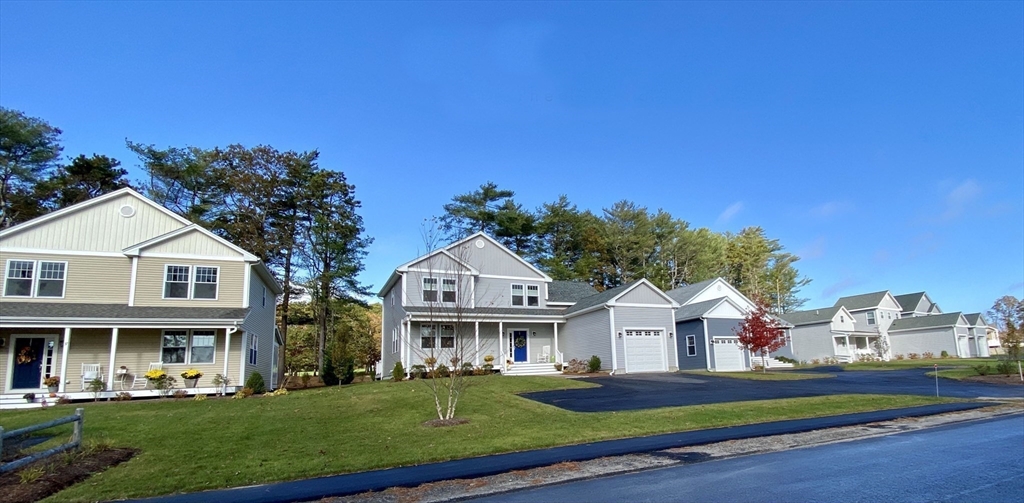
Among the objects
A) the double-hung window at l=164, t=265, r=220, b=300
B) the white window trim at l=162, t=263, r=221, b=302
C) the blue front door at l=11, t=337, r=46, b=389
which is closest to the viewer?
the blue front door at l=11, t=337, r=46, b=389

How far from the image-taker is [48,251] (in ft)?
70.3

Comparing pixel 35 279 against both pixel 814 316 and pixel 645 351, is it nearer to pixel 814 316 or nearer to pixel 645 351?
pixel 645 351

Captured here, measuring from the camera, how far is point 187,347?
21.8 metres

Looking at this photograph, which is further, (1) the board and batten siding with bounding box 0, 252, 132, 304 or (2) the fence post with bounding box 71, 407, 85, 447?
(1) the board and batten siding with bounding box 0, 252, 132, 304

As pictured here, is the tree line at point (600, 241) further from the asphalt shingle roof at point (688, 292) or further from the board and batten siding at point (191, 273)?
the board and batten siding at point (191, 273)

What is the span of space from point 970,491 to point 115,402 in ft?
76.7

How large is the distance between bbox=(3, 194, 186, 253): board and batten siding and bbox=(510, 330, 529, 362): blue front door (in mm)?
17311

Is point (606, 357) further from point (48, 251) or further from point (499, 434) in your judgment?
point (48, 251)

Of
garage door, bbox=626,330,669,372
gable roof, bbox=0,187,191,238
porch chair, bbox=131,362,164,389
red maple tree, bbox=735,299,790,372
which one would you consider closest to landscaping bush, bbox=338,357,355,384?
porch chair, bbox=131,362,164,389

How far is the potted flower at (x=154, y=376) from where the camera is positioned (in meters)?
20.4

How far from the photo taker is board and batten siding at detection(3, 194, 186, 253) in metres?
21.5

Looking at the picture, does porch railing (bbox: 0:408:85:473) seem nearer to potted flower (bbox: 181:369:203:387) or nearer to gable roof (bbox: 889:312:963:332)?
potted flower (bbox: 181:369:203:387)

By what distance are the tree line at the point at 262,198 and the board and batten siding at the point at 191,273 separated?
471 inches

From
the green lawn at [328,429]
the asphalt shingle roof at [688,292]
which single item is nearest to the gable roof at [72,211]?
the green lawn at [328,429]
